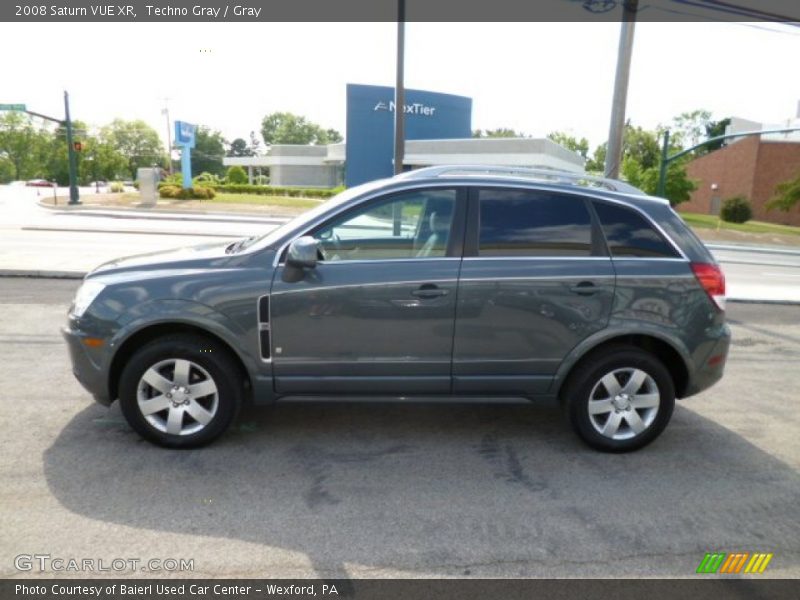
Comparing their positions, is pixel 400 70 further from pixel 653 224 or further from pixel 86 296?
pixel 86 296

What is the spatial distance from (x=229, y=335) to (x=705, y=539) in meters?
2.98

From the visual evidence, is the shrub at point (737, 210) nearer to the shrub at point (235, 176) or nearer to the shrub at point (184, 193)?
the shrub at point (184, 193)

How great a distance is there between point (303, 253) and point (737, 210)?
149ft

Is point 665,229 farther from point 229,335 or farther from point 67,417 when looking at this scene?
point 67,417

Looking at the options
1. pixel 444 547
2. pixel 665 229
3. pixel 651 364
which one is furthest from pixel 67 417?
pixel 665 229

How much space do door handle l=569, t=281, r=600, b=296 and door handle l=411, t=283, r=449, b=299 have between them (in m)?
0.86

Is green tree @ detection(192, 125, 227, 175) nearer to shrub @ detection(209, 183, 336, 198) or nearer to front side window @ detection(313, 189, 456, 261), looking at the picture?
shrub @ detection(209, 183, 336, 198)

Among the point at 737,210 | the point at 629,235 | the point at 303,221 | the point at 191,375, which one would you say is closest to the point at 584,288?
the point at 629,235

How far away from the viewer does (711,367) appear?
13.3ft

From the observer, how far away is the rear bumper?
13.2 ft

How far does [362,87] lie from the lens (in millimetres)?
39469

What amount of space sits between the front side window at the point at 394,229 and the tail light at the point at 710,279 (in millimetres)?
1724

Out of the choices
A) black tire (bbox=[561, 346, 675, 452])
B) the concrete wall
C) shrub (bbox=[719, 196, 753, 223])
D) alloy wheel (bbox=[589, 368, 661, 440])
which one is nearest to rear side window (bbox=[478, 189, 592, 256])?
black tire (bbox=[561, 346, 675, 452])
